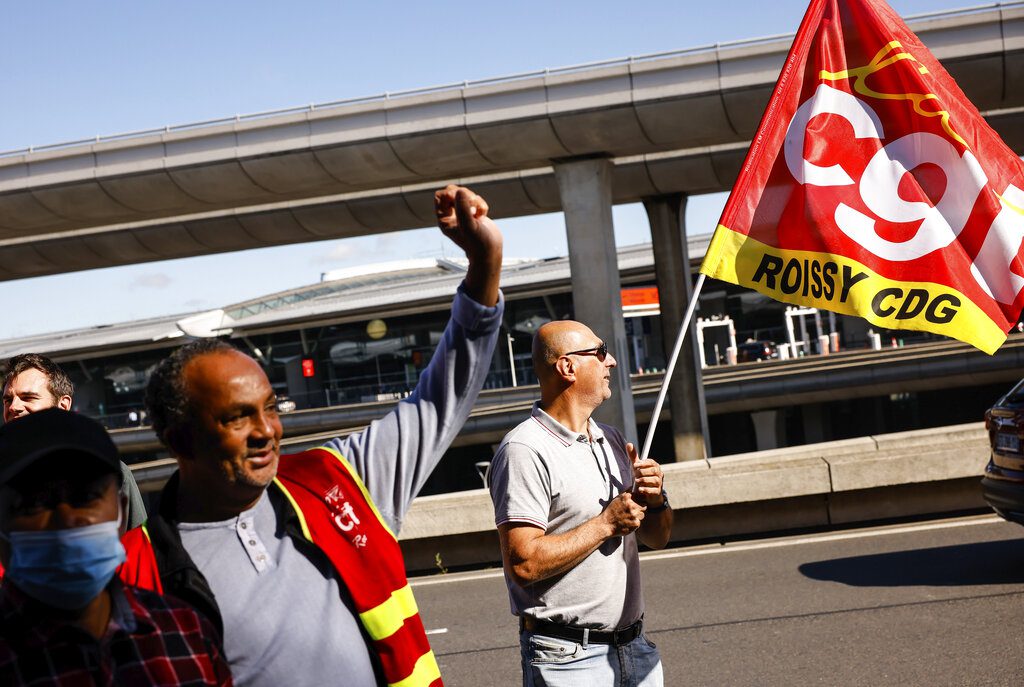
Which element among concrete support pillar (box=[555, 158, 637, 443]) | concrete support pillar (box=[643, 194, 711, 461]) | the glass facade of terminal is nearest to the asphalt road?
concrete support pillar (box=[555, 158, 637, 443])

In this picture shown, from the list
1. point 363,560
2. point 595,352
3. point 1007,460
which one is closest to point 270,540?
point 363,560

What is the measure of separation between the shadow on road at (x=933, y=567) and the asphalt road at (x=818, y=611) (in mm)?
15

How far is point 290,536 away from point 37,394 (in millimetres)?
2267

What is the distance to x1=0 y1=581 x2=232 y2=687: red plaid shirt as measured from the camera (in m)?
1.90

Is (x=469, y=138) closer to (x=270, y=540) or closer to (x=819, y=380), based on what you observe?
(x=270, y=540)

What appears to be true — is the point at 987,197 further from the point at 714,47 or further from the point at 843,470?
the point at 714,47

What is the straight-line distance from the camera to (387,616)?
7.66 feet

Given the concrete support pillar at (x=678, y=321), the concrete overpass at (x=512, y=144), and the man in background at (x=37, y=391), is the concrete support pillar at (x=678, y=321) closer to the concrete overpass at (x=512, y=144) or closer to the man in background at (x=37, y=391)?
the concrete overpass at (x=512, y=144)

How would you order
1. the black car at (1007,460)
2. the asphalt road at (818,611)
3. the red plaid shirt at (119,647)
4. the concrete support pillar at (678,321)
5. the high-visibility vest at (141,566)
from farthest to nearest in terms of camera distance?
the concrete support pillar at (678,321)
the black car at (1007,460)
the asphalt road at (818,611)
the high-visibility vest at (141,566)
the red plaid shirt at (119,647)

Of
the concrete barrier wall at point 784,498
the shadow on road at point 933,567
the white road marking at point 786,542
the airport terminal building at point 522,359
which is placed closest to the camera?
the shadow on road at point 933,567

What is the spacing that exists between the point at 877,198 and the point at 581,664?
8.16 feet

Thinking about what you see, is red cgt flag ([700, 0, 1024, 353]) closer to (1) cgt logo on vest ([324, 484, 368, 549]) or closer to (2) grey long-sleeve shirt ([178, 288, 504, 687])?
(1) cgt logo on vest ([324, 484, 368, 549])

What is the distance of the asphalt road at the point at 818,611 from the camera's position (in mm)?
6934

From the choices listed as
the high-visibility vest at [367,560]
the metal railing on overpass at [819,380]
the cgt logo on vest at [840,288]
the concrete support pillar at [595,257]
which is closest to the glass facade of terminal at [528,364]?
the metal railing on overpass at [819,380]
